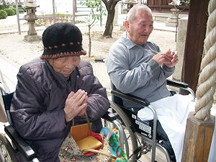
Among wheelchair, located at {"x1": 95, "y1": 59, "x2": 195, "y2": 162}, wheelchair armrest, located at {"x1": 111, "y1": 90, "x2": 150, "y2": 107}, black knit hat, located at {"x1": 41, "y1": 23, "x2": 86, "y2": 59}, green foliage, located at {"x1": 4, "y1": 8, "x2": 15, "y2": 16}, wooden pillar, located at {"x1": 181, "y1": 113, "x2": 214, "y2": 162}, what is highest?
green foliage, located at {"x1": 4, "y1": 8, "x2": 15, "y2": 16}

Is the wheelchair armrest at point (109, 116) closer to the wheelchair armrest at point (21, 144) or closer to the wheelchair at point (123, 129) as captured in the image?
the wheelchair at point (123, 129)

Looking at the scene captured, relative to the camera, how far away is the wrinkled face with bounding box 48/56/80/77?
→ 4.84 feet

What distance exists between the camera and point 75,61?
1509 mm

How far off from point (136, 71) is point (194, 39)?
139cm

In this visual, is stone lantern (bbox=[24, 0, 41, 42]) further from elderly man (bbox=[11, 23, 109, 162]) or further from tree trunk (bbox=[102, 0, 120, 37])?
elderly man (bbox=[11, 23, 109, 162])

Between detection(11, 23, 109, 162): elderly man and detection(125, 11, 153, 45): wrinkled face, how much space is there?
2.44 ft

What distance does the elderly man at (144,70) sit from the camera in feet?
6.31

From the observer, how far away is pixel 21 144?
4.42 feet

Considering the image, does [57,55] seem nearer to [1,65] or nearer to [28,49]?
[1,65]

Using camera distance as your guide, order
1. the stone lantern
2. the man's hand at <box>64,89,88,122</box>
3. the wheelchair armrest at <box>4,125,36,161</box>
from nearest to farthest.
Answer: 1. the wheelchair armrest at <box>4,125,36,161</box>
2. the man's hand at <box>64,89,88,122</box>
3. the stone lantern

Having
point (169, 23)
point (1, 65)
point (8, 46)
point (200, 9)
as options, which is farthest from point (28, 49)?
point (169, 23)

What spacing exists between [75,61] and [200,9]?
1942 millimetres

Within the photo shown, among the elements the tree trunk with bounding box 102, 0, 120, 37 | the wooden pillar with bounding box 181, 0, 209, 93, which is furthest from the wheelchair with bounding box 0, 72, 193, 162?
the tree trunk with bounding box 102, 0, 120, 37

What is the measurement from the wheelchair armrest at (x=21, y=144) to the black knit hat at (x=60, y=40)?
1.63 feet
